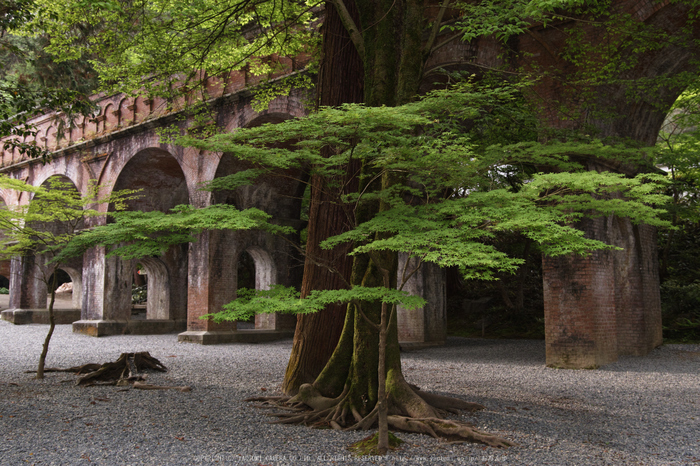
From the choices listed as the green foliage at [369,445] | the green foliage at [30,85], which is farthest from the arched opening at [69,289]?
the green foliage at [369,445]

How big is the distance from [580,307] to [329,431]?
624 centimetres

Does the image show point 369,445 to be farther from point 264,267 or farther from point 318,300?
point 264,267

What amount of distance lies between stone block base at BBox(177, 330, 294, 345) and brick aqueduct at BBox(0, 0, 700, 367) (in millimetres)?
36

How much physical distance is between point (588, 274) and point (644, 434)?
4689mm

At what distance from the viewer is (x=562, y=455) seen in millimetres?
4504

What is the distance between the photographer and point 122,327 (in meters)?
17.5

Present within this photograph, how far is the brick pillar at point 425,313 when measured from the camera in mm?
13383

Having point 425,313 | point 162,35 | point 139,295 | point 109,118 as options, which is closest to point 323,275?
point 162,35

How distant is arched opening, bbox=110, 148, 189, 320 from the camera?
1745 centimetres

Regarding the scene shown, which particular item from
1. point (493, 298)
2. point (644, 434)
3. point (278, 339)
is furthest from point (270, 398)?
point (493, 298)

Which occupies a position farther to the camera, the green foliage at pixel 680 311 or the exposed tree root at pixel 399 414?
the green foliage at pixel 680 311

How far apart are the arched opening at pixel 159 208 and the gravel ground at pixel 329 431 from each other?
773cm

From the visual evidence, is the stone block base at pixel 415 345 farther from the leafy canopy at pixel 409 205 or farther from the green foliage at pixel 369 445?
the green foliage at pixel 369 445

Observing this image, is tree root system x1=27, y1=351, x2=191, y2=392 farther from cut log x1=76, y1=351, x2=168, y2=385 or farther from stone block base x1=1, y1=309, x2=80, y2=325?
stone block base x1=1, y1=309, x2=80, y2=325
